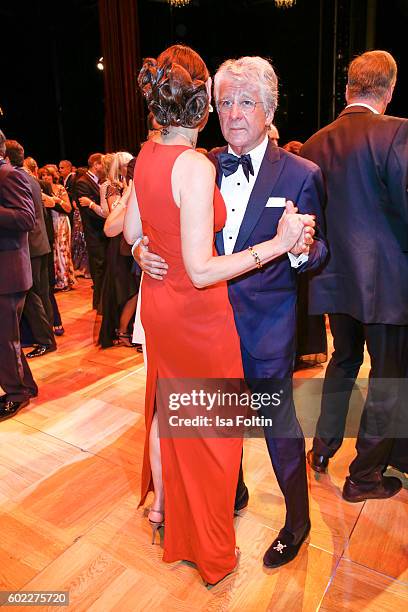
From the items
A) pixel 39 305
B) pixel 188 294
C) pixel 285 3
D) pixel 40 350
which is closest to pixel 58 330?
pixel 40 350

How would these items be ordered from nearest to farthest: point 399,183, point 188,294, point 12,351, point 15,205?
1. point 188,294
2. point 399,183
3. point 15,205
4. point 12,351

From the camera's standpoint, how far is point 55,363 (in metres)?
3.90

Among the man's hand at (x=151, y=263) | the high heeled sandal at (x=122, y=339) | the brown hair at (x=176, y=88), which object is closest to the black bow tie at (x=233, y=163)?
the brown hair at (x=176, y=88)

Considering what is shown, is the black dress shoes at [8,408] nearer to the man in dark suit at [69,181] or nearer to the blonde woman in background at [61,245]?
the blonde woman in background at [61,245]

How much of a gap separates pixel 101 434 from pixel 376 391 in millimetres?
1504

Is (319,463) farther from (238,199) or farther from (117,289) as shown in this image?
(117,289)

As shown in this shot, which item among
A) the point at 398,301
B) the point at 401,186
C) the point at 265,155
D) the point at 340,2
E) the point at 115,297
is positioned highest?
the point at 340,2

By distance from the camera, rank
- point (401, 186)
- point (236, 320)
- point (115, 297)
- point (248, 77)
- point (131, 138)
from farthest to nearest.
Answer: point (131, 138)
point (115, 297)
point (401, 186)
point (236, 320)
point (248, 77)

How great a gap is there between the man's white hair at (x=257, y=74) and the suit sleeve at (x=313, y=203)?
0.92 feet

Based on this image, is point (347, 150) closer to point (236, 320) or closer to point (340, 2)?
point (236, 320)

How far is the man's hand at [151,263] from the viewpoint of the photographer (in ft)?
5.05

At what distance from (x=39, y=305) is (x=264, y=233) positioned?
2.76 meters

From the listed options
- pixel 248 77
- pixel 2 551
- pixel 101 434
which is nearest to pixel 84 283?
pixel 101 434

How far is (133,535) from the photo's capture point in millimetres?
1992
